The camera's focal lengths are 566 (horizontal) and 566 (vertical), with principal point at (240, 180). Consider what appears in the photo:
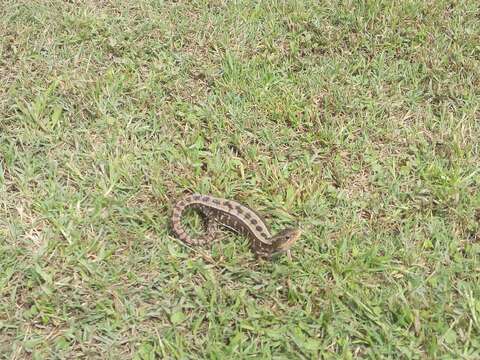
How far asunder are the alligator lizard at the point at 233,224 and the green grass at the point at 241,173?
0.10m

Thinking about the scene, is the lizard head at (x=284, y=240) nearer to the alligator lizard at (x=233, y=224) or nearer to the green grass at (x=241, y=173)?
the alligator lizard at (x=233, y=224)

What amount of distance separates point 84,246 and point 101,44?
250 centimetres

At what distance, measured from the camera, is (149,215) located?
4527 millimetres

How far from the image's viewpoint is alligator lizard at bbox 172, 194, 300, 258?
13.9 ft

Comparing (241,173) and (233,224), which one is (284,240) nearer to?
(233,224)

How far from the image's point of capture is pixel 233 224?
4457mm

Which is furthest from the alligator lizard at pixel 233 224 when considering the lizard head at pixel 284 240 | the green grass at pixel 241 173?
the green grass at pixel 241 173

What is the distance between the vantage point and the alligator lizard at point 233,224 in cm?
423

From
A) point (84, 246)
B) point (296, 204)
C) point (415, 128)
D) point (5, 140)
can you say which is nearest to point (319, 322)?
point (296, 204)

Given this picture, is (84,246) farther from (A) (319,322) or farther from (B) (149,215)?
(A) (319,322)

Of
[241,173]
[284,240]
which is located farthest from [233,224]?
[241,173]

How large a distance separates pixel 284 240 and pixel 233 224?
47 centimetres

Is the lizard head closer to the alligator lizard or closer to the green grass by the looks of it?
the alligator lizard

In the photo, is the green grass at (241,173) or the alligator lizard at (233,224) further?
the alligator lizard at (233,224)
